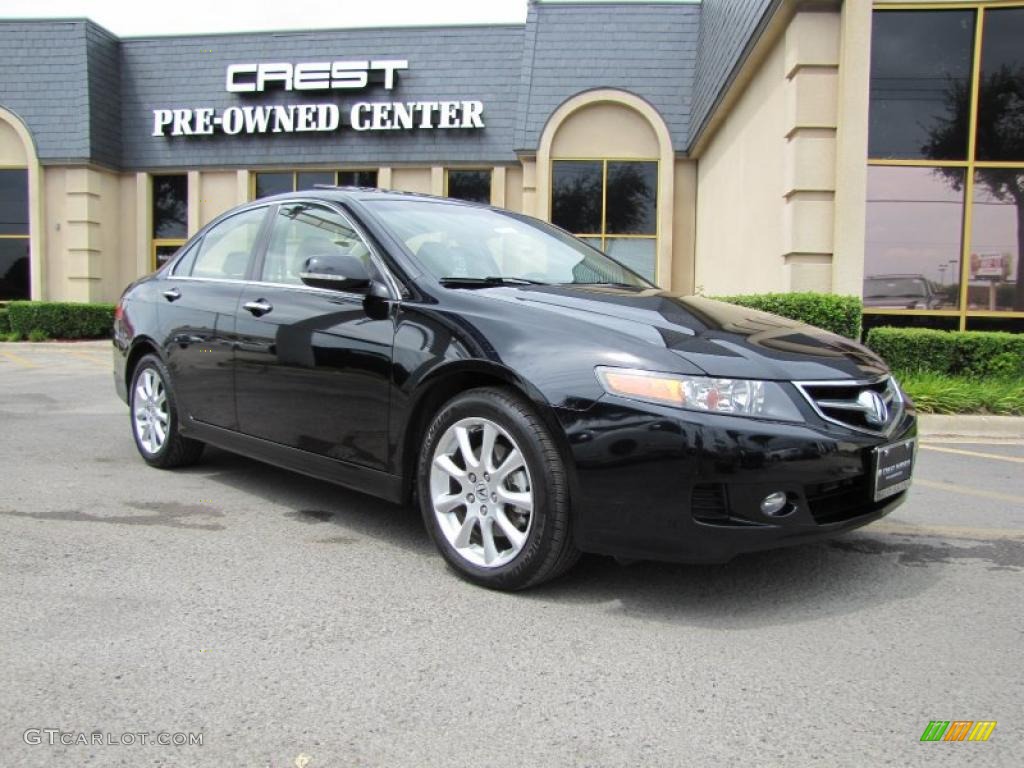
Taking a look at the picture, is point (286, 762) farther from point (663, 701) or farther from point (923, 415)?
point (923, 415)

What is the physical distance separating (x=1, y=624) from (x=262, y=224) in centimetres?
249

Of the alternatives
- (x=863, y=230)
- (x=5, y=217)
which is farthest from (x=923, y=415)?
(x=5, y=217)

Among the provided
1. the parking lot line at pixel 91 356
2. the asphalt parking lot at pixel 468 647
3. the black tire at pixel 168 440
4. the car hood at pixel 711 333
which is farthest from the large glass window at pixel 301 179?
the car hood at pixel 711 333

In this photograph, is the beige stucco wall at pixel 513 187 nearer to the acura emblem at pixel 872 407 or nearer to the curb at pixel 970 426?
the curb at pixel 970 426

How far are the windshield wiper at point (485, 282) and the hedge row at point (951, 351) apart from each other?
5945 mm

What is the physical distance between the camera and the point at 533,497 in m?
3.04

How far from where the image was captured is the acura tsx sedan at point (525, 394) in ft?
9.41

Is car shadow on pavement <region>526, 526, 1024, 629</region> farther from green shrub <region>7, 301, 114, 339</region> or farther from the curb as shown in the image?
green shrub <region>7, 301, 114, 339</region>

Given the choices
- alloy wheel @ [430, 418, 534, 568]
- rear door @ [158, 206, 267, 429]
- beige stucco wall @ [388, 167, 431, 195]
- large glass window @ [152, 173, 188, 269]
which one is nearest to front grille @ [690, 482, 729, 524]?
A: alloy wheel @ [430, 418, 534, 568]

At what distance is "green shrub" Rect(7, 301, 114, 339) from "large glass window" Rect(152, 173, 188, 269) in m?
2.36

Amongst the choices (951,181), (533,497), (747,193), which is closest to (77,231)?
(747,193)

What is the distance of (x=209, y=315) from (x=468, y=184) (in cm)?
1402

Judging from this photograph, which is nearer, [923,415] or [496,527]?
[496,527]

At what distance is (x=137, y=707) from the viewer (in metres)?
2.34
